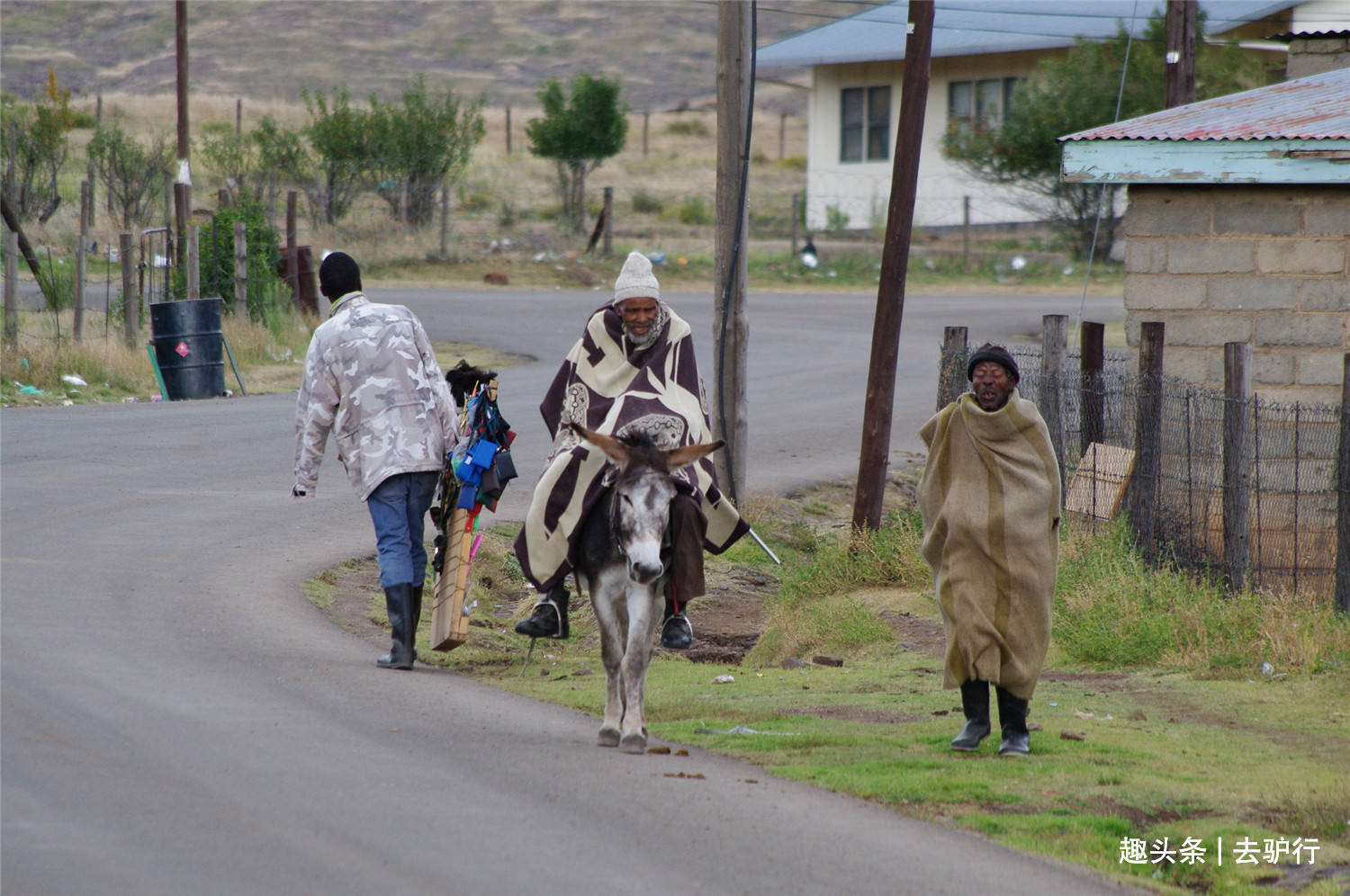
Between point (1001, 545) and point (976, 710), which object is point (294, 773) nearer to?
point (976, 710)

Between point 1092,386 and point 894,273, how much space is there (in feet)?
5.80

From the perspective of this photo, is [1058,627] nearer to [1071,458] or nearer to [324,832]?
[1071,458]

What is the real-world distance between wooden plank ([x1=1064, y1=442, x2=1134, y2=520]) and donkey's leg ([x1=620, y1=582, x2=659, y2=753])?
198 inches

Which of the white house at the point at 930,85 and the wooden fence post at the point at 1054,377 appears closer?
the wooden fence post at the point at 1054,377

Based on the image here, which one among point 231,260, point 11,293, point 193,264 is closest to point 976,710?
point 11,293

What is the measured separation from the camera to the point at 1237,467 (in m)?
10.1

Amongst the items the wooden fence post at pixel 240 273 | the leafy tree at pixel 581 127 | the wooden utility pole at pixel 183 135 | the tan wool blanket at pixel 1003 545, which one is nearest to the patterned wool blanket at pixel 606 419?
the tan wool blanket at pixel 1003 545

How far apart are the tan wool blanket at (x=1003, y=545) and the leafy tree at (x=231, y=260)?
1744 cm

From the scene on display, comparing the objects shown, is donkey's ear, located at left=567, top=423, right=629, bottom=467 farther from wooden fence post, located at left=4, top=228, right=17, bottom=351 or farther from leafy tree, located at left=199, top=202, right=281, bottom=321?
leafy tree, located at left=199, top=202, right=281, bottom=321

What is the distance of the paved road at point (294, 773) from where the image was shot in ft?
17.1

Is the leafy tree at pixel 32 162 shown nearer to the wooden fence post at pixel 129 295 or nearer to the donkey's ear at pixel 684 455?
the wooden fence post at pixel 129 295

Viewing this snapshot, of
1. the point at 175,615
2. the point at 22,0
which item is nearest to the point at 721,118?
the point at 175,615

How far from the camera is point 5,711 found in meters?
6.67

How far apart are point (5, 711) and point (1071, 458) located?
7.56 meters
